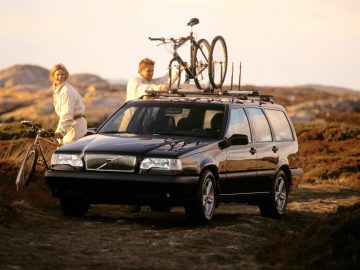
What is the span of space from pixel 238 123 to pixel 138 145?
216 centimetres

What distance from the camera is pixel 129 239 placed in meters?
10.9

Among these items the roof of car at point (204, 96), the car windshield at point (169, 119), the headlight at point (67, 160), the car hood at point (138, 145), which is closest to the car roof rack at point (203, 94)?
the roof of car at point (204, 96)

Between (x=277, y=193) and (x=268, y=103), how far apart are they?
5.15ft

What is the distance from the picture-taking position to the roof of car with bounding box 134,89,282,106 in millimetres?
14047

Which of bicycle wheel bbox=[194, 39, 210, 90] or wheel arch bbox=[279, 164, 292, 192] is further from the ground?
bicycle wheel bbox=[194, 39, 210, 90]

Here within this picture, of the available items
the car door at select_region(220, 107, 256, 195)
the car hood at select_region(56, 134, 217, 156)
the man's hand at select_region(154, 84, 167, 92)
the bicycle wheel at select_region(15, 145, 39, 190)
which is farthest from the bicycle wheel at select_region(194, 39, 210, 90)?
the car hood at select_region(56, 134, 217, 156)

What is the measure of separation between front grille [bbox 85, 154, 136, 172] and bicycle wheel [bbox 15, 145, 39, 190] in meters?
2.63

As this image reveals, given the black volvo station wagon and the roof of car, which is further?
the roof of car

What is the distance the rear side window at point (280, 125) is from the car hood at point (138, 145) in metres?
2.74

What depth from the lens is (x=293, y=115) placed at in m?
74.2

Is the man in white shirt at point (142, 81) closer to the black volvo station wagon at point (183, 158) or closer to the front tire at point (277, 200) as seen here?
the black volvo station wagon at point (183, 158)

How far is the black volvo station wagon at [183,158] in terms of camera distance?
12.1m

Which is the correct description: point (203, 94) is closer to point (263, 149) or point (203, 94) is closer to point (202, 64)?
point (263, 149)

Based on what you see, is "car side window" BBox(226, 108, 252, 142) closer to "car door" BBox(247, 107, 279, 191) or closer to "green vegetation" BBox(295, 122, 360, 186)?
"car door" BBox(247, 107, 279, 191)
